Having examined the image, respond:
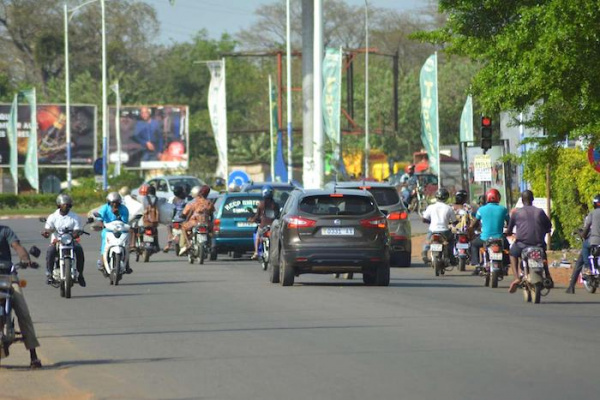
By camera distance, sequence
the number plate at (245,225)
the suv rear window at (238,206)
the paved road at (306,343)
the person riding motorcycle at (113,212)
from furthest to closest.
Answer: the suv rear window at (238,206) < the number plate at (245,225) < the person riding motorcycle at (113,212) < the paved road at (306,343)

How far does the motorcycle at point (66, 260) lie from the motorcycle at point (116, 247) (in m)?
2.47

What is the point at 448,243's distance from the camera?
2819cm

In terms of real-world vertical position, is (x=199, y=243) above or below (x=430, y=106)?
below

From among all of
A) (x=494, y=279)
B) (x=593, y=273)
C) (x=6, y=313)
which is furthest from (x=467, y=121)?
(x=6, y=313)

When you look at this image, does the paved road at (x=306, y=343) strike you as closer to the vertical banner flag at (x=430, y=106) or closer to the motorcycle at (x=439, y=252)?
the motorcycle at (x=439, y=252)

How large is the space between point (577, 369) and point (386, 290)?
10719 millimetres

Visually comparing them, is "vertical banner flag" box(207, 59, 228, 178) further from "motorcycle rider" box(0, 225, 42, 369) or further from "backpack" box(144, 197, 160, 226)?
"motorcycle rider" box(0, 225, 42, 369)

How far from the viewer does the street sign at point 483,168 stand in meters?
33.9

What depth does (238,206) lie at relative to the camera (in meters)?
33.4

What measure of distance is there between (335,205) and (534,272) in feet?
14.4

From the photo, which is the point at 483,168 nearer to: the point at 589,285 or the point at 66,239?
the point at 589,285

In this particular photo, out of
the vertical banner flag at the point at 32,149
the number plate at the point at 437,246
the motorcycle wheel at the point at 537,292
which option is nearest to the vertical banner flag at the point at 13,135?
the vertical banner flag at the point at 32,149

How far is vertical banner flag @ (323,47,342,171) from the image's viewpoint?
1981 inches

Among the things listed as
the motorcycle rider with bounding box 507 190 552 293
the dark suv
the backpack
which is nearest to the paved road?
the motorcycle rider with bounding box 507 190 552 293
